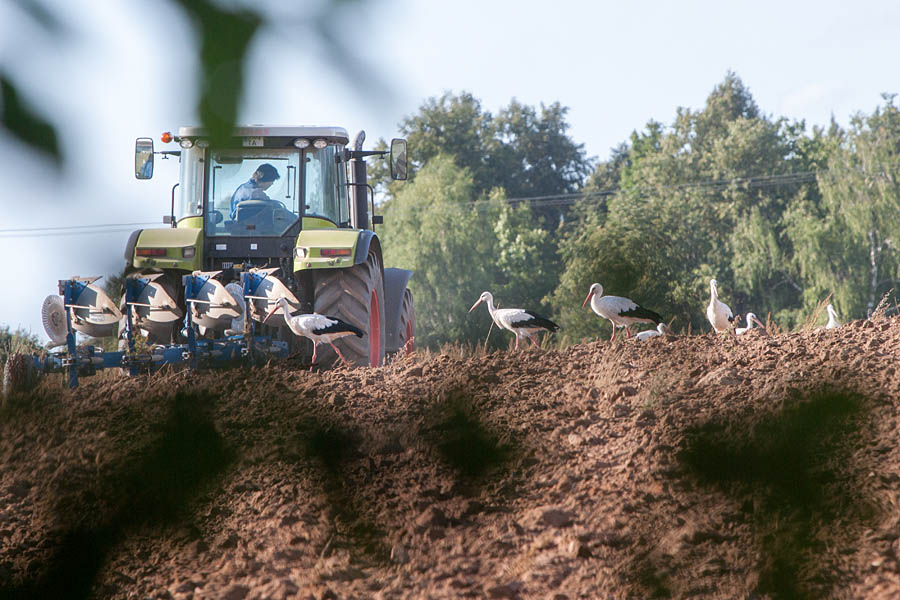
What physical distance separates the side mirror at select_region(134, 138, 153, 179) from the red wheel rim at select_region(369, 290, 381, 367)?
22.3 feet

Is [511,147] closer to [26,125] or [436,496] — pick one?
[26,125]

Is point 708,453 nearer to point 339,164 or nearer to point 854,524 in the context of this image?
point 854,524

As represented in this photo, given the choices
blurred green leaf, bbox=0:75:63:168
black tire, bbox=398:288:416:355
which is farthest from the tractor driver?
black tire, bbox=398:288:416:355

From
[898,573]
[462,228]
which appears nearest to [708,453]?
[898,573]

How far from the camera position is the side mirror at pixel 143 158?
0.85 metres

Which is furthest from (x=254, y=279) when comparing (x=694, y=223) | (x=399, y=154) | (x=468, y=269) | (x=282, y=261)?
(x=694, y=223)

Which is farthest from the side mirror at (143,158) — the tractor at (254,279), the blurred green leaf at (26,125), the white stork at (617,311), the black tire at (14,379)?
the white stork at (617,311)

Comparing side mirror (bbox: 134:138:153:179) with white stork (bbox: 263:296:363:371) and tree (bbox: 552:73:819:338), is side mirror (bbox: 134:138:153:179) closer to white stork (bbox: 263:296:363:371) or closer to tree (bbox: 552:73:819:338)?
tree (bbox: 552:73:819:338)

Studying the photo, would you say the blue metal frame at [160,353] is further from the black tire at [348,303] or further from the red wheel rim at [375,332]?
the red wheel rim at [375,332]

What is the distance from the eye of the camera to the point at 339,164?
7.82 metres

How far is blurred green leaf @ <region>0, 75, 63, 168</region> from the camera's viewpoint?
778 mm

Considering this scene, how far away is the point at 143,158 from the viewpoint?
40.2 inches

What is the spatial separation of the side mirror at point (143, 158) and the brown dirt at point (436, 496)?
1.36 feet

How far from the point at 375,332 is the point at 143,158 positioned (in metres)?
7.15
